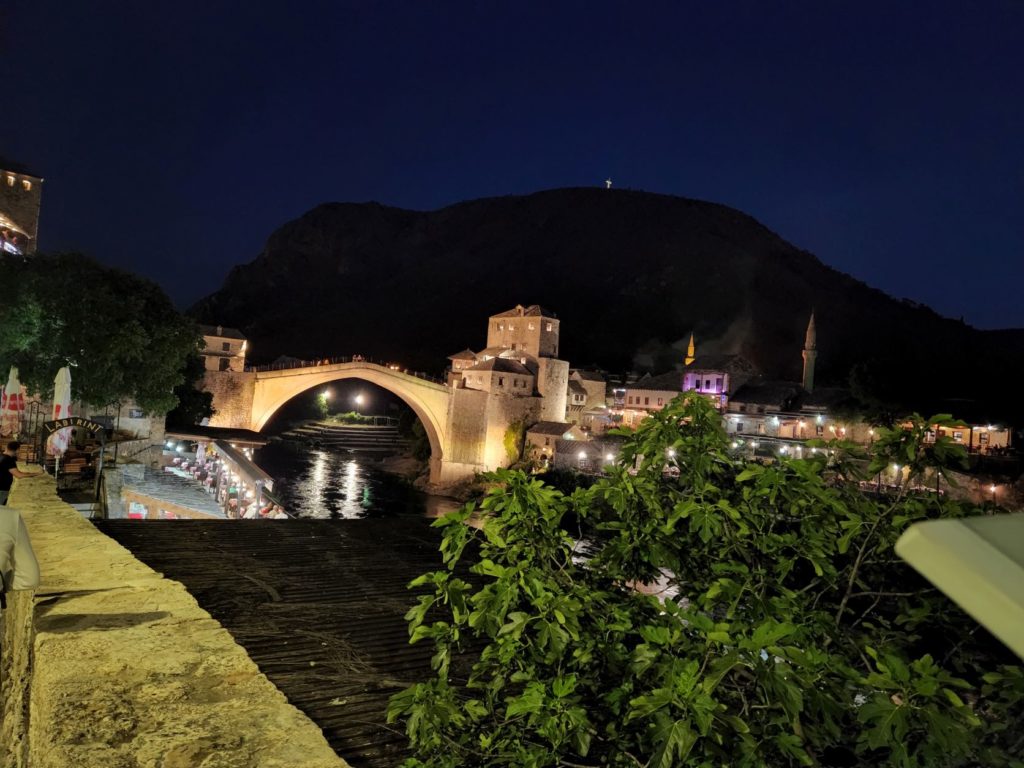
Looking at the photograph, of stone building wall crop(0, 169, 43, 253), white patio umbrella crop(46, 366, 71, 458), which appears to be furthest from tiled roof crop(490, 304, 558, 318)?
white patio umbrella crop(46, 366, 71, 458)

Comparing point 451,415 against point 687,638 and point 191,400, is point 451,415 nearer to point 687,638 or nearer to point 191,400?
point 191,400

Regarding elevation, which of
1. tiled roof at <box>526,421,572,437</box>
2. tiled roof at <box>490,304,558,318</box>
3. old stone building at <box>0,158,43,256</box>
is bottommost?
tiled roof at <box>526,421,572,437</box>

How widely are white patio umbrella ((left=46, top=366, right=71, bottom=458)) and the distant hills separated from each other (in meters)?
60.6

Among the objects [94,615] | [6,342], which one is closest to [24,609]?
[94,615]

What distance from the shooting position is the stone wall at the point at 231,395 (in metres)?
35.9

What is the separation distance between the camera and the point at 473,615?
1869 millimetres

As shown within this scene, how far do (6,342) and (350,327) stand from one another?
85.3 meters

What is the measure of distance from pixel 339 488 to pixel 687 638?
3886 cm

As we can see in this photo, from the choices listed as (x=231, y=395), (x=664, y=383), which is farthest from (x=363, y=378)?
(x=664, y=383)

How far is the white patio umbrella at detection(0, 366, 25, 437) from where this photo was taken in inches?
487

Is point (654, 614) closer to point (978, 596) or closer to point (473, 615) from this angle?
point (473, 615)

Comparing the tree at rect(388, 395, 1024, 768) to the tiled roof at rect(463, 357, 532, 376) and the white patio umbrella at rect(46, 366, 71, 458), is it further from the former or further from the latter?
the tiled roof at rect(463, 357, 532, 376)

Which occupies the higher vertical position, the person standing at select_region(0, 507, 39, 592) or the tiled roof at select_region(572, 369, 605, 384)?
the tiled roof at select_region(572, 369, 605, 384)

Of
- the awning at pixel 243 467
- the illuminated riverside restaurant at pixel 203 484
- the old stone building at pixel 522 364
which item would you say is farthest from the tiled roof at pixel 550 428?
the awning at pixel 243 467
